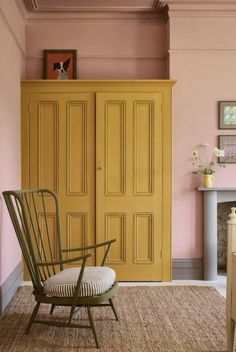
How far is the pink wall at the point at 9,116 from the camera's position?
12.7 feet

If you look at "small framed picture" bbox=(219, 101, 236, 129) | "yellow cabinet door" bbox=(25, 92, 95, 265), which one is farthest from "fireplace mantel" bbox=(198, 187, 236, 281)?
"yellow cabinet door" bbox=(25, 92, 95, 265)

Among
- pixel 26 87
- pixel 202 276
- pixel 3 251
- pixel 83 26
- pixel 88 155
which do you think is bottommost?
pixel 202 276

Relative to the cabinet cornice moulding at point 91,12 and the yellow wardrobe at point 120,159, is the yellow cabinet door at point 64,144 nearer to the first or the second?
the yellow wardrobe at point 120,159

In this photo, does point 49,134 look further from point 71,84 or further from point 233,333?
point 233,333

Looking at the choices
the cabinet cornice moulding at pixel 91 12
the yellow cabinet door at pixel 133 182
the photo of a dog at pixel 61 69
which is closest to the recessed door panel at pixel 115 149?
Answer: the yellow cabinet door at pixel 133 182

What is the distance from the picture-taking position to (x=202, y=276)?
4.92m

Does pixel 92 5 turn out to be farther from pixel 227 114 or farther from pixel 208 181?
pixel 208 181

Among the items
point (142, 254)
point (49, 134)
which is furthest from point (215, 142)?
point (49, 134)

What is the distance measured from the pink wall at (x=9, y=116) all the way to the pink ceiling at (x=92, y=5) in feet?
0.92

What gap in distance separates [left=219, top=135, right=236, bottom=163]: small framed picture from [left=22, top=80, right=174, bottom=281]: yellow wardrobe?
609 mm

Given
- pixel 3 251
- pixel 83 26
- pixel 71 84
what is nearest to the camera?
pixel 3 251

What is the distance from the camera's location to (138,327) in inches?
134

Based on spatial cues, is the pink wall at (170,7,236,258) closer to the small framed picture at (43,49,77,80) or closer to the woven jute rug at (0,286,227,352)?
the woven jute rug at (0,286,227,352)

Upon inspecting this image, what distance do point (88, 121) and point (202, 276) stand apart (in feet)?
6.66
